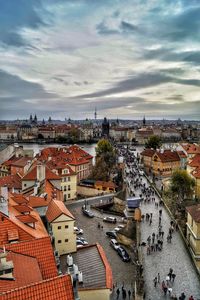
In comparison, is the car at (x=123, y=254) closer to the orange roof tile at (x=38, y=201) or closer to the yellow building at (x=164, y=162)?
the orange roof tile at (x=38, y=201)

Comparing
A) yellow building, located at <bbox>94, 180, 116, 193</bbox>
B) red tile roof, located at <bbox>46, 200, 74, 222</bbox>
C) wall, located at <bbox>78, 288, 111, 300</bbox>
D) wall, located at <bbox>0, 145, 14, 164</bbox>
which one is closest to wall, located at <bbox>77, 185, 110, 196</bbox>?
yellow building, located at <bbox>94, 180, 116, 193</bbox>

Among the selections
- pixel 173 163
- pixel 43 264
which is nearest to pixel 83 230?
pixel 43 264

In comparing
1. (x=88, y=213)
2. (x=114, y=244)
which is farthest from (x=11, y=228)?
(x=88, y=213)

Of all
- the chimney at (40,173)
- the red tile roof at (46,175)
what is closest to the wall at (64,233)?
the chimney at (40,173)

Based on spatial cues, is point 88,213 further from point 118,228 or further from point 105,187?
point 105,187

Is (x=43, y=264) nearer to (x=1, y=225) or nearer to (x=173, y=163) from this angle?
(x=1, y=225)

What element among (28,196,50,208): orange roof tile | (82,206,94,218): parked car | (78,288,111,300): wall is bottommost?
(82,206,94,218): parked car

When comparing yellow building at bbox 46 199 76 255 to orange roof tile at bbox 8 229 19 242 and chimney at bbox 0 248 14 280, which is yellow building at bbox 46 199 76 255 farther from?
chimney at bbox 0 248 14 280
